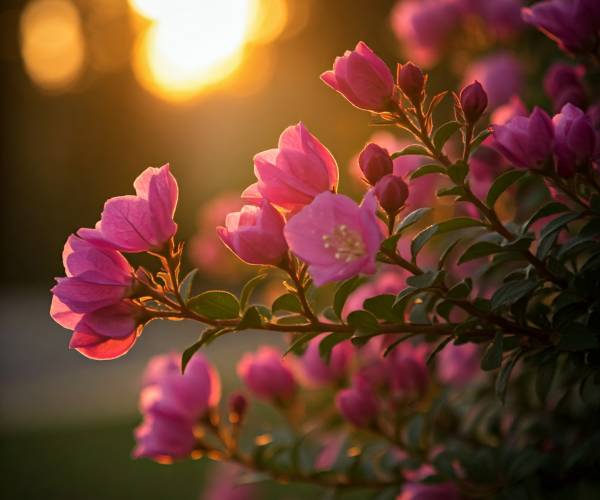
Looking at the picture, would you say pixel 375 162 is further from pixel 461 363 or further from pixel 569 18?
pixel 461 363

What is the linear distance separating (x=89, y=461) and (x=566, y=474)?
13.8ft

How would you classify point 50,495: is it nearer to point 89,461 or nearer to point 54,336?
point 89,461

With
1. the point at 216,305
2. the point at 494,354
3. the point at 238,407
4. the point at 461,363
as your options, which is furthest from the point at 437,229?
the point at 461,363

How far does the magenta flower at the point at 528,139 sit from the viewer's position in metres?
0.94

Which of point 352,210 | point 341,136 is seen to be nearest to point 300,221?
point 352,210

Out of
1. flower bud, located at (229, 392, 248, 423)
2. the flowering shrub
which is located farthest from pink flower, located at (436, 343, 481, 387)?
flower bud, located at (229, 392, 248, 423)

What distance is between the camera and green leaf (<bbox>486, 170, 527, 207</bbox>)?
1018mm

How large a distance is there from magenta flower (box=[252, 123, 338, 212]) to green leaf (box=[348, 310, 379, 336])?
0.49 ft

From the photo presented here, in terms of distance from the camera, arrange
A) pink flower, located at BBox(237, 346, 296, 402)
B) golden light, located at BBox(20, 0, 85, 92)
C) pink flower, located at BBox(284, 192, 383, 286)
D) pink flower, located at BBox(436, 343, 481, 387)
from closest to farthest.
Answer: pink flower, located at BBox(284, 192, 383, 286)
pink flower, located at BBox(237, 346, 296, 402)
pink flower, located at BBox(436, 343, 481, 387)
golden light, located at BBox(20, 0, 85, 92)

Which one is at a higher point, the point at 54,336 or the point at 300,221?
the point at 54,336

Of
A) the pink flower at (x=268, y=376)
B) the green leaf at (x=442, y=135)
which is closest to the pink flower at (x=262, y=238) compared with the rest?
the green leaf at (x=442, y=135)

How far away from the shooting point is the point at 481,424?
158cm

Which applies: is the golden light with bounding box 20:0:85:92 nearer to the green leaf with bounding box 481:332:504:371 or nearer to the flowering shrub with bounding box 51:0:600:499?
the flowering shrub with bounding box 51:0:600:499

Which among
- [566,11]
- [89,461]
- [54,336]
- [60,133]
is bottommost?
[566,11]
